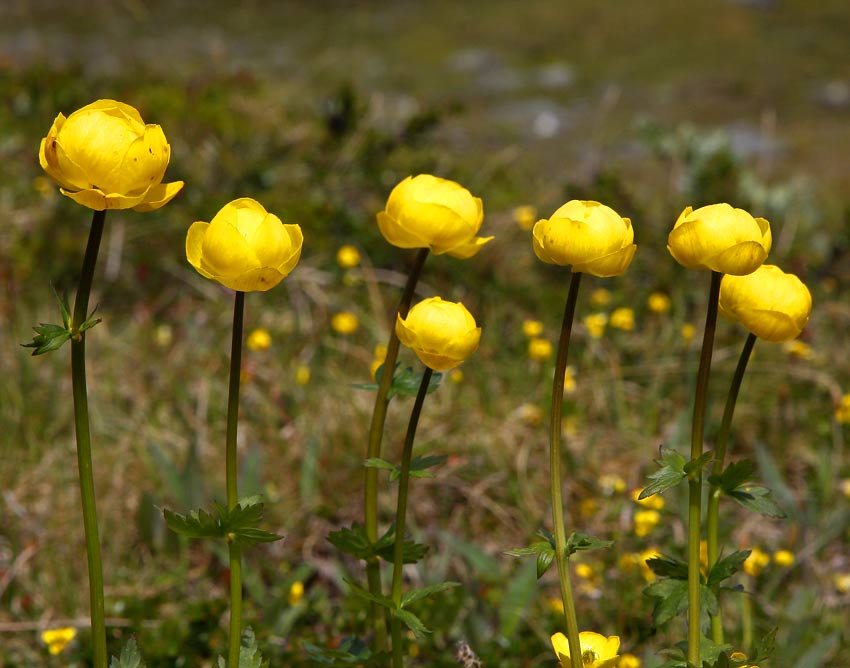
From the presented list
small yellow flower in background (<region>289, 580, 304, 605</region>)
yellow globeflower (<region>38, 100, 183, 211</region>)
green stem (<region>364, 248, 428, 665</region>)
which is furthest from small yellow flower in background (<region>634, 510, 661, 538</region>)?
yellow globeflower (<region>38, 100, 183, 211</region>)

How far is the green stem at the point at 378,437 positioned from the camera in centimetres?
112

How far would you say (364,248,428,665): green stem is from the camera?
1.12 metres

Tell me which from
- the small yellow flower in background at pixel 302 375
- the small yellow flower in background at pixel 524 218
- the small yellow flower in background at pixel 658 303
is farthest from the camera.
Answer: the small yellow flower in background at pixel 524 218

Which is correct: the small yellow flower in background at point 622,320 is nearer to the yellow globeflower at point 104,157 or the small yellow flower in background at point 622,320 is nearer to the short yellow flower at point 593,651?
the short yellow flower at point 593,651

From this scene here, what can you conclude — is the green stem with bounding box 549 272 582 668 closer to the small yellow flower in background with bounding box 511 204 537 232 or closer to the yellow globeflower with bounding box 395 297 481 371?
the yellow globeflower with bounding box 395 297 481 371

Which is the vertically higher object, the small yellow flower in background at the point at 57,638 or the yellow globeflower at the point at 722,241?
the yellow globeflower at the point at 722,241

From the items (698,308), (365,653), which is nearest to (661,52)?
(698,308)

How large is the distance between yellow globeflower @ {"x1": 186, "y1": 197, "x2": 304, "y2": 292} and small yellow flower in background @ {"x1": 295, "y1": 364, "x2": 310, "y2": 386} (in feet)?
5.09

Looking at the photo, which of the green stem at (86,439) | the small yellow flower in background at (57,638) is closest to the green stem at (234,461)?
the green stem at (86,439)

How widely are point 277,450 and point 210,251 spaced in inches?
55.9

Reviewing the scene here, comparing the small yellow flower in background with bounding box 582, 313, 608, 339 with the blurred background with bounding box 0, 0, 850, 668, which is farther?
the small yellow flower in background with bounding box 582, 313, 608, 339

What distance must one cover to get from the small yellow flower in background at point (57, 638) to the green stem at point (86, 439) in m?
0.69

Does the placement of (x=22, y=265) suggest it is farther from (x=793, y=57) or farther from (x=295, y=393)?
(x=793, y=57)

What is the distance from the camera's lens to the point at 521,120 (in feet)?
20.9
